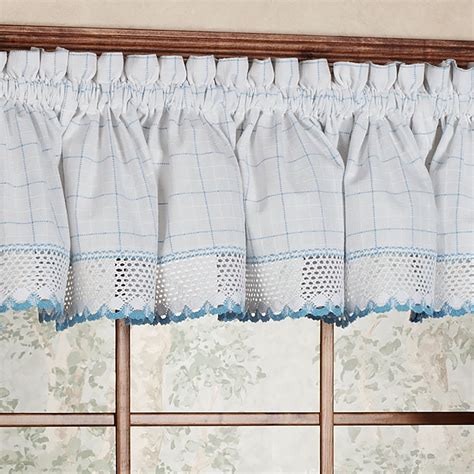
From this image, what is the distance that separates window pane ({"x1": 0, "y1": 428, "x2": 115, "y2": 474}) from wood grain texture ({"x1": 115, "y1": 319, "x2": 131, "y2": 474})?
1.8 inches

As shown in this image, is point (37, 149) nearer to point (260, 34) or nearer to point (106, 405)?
point (260, 34)

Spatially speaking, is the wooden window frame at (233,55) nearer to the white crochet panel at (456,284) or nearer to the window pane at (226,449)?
the window pane at (226,449)

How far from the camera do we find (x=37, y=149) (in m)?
1.48

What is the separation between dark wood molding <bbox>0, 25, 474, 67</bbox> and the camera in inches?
60.8

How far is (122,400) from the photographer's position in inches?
68.6

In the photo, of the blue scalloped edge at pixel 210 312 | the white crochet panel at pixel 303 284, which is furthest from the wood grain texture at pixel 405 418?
the white crochet panel at pixel 303 284

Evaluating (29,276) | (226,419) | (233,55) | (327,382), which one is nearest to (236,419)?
(226,419)

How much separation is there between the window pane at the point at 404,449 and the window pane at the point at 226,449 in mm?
66

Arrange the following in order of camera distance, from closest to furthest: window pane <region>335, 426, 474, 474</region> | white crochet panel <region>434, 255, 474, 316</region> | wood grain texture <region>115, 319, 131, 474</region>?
white crochet panel <region>434, 255, 474, 316</region>, wood grain texture <region>115, 319, 131, 474</region>, window pane <region>335, 426, 474, 474</region>

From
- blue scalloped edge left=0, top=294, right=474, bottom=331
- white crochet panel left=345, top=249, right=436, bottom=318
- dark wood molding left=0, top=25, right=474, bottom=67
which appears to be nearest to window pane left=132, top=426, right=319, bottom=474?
blue scalloped edge left=0, top=294, right=474, bottom=331

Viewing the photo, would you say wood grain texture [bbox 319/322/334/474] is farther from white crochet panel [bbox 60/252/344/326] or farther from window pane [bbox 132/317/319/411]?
white crochet panel [bbox 60/252/344/326]

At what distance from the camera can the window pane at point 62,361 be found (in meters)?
1.77

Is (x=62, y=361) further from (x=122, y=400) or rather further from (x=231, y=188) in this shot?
(x=231, y=188)

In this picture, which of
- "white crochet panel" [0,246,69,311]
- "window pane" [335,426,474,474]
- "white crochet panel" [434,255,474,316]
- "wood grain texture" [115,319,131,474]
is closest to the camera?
"white crochet panel" [0,246,69,311]
